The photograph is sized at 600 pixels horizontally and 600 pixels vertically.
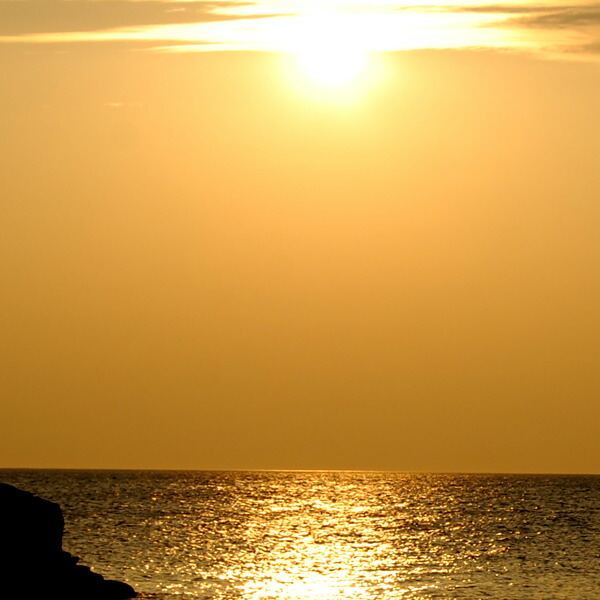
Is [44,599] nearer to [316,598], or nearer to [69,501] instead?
[316,598]

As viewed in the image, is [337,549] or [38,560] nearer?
[38,560]

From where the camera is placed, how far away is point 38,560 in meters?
73.6

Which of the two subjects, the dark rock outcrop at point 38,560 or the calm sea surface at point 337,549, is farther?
the calm sea surface at point 337,549

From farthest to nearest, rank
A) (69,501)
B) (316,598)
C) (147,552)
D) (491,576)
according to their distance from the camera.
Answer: (69,501) → (147,552) → (491,576) → (316,598)

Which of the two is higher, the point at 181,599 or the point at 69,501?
the point at 69,501

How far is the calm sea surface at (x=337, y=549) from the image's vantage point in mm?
82562

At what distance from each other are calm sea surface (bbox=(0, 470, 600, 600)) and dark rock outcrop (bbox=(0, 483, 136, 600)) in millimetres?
3545

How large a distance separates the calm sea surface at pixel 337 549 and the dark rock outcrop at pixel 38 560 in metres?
3.54

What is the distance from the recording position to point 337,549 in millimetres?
111938

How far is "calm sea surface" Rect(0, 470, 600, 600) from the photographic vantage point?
82562 millimetres

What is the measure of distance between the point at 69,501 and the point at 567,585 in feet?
310

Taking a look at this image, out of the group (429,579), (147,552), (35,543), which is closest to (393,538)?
(147,552)

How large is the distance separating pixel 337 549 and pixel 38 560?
41874 mm

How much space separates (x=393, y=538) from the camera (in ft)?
409
